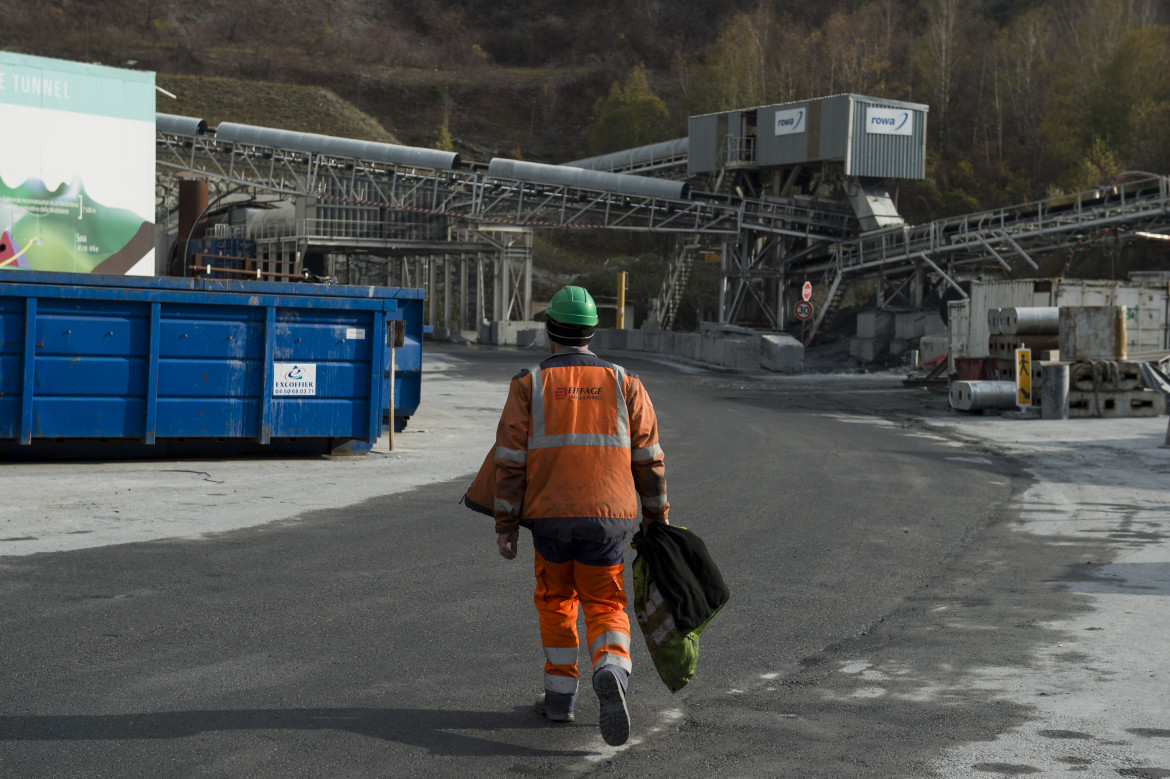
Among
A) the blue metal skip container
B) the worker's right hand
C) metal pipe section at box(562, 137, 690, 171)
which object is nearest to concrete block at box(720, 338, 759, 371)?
metal pipe section at box(562, 137, 690, 171)

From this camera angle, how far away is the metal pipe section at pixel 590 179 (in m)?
49.6

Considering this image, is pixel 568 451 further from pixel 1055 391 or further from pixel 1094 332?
pixel 1094 332

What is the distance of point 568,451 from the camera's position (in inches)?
195

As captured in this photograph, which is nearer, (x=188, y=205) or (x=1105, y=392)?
(x=1105, y=392)

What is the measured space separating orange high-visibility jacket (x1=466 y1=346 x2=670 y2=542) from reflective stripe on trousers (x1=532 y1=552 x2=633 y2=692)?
188 mm

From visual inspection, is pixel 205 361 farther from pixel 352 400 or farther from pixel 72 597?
pixel 72 597

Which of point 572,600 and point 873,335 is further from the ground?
point 873,335

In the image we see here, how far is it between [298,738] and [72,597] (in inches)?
121

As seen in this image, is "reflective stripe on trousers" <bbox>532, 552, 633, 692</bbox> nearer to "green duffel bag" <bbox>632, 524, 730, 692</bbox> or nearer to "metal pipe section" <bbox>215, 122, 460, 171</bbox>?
"green duffel bag" <bbox>632, 524, 730, 692</bbox>

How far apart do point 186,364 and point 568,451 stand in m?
9.96

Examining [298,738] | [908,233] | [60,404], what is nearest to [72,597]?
[298,738]

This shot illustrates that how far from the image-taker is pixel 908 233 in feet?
153

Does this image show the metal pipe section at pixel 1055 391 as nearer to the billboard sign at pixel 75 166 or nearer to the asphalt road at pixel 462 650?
the asphalt road at pixel 462 650

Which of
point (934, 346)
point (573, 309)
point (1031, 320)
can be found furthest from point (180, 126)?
point (573, 309)
